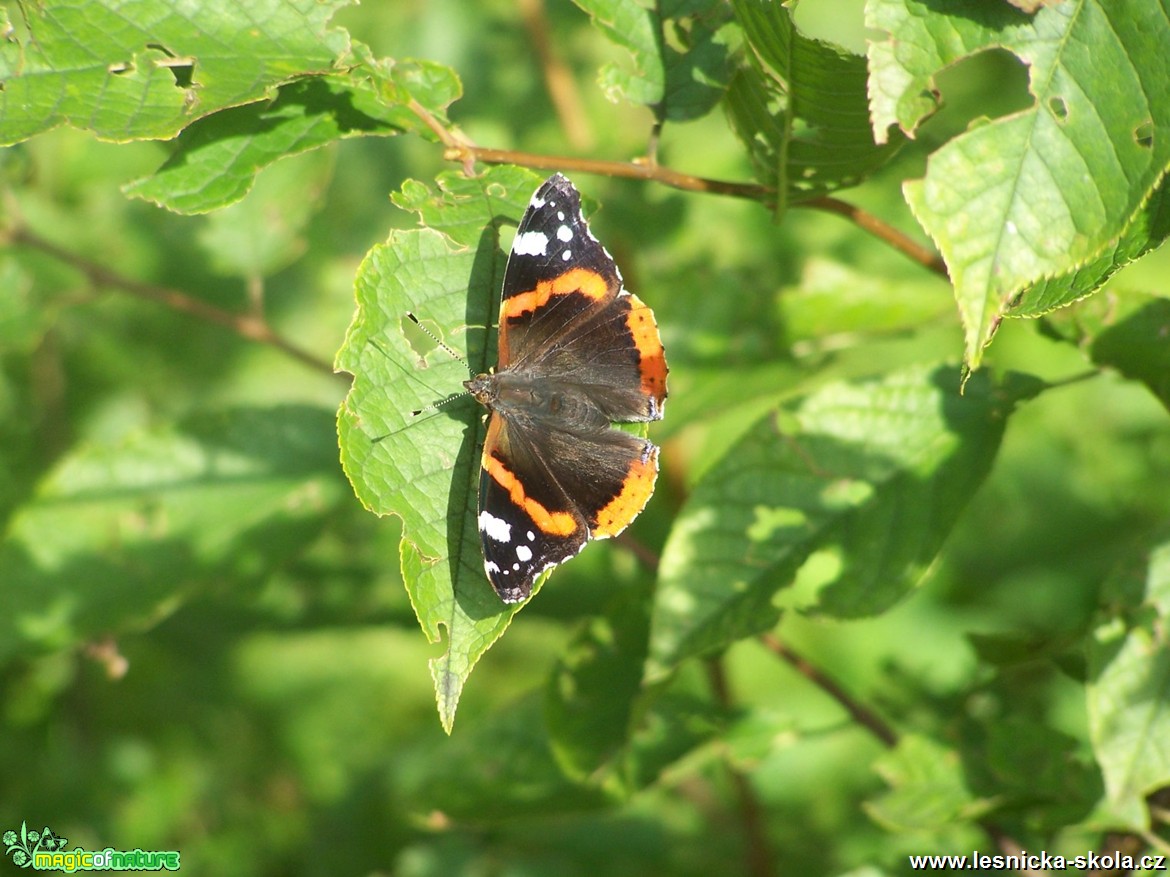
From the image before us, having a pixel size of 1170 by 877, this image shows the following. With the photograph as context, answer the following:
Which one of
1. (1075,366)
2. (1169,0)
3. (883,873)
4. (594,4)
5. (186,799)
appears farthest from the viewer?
(1075,366)

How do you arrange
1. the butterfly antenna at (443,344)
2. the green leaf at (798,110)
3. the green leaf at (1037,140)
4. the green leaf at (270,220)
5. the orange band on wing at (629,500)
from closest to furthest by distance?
1. the green leaf at (1037,140)
2. the green leaf at (798,110)
3. the butterfly antenna at (443,344)
4. the orange band on wing at (629,500)
5. the green leaf at (270,220)

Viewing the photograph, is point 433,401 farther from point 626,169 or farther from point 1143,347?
point 1143,347

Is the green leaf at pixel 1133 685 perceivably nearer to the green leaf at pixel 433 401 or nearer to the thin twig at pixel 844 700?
the thin twig at pixel 844 700

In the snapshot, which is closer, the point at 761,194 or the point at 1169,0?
the point at 1169,0

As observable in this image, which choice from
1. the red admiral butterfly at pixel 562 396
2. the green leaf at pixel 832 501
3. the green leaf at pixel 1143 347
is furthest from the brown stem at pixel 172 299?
the green leaf at pixel 1143 347

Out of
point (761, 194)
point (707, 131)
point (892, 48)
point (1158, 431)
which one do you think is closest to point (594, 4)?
point (761, 194)

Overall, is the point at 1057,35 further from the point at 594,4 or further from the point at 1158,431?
the point at 1158,431
